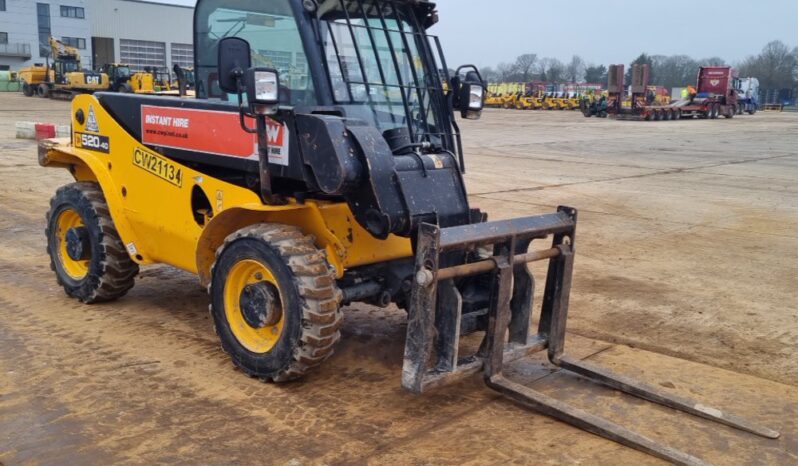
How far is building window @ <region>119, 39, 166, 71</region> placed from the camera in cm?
7547

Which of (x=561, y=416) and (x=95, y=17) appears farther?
(x=95, y=17)

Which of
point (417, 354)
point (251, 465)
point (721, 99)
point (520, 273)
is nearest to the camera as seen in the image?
point (251, 465)

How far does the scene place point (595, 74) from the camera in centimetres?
9138

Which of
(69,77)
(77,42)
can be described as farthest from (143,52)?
(69,77)

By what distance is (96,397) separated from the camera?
4297 mm

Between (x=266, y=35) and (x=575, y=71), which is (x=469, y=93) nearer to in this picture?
(x=266, y=35)

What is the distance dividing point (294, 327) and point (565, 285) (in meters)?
1.66

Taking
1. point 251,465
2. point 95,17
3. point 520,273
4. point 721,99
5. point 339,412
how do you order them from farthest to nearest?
1. point 95,17
2. point 721,99
3. point 520,273
4. point 339,412
5. point 251,465

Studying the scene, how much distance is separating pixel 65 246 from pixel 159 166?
4.91 ft

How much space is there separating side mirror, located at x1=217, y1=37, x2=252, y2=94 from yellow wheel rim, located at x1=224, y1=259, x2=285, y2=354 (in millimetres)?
1043

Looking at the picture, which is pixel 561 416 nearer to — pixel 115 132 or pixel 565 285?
pixel 565 285

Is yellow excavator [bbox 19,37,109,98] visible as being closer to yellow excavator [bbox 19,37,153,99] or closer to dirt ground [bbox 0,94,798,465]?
A: yellow excavator [bbox 19,37,153,99]

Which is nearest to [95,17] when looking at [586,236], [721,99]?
[721,99]

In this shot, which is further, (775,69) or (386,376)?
(775,69)
